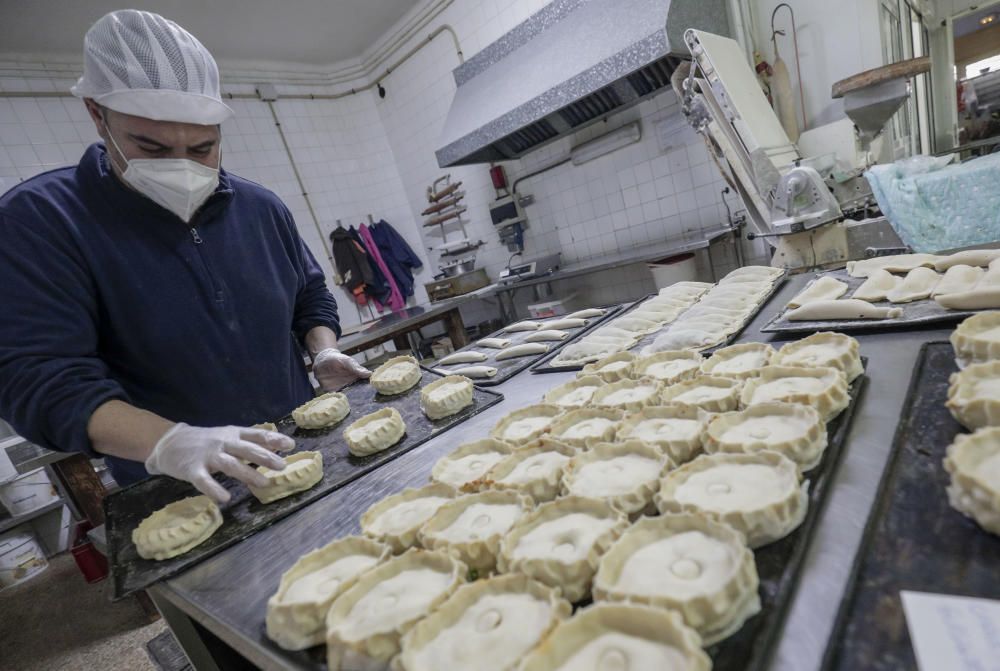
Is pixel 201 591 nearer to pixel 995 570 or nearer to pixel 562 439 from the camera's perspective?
pixel 562 439

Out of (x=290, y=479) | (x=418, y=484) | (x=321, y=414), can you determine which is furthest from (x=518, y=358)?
(x=290, y=479)

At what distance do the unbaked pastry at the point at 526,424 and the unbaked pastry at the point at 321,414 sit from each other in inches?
35.0

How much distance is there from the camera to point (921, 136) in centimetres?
600

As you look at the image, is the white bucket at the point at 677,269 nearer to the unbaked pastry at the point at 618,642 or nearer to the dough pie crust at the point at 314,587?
the dough pie crust at the point at 314,587

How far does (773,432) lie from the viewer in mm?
1086

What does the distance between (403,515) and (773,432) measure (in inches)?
36.1

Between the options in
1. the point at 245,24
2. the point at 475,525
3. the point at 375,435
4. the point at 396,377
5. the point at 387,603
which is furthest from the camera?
the point at 245,24

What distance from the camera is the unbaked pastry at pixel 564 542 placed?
0.85 metres

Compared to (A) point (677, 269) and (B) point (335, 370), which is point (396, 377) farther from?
(A) point (677, 269)

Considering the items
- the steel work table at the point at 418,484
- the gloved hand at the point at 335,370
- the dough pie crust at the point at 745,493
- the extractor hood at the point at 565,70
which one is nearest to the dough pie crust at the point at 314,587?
the steel work table at the point at 418,484

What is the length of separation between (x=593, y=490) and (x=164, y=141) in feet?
6.63

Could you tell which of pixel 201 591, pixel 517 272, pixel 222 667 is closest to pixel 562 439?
pixel 201 591

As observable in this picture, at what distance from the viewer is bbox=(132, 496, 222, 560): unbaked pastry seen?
1.32 meters

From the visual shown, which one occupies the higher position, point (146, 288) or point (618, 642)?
point (146, 288)
